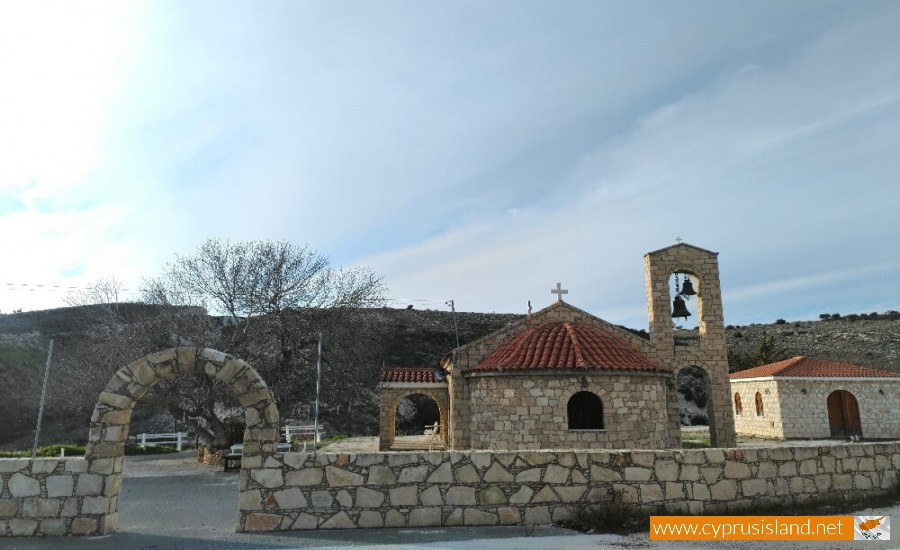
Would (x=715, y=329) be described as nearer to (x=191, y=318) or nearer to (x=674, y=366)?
(x=674, y=366)

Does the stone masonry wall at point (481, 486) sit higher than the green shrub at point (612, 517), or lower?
higher

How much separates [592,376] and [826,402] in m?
15.7

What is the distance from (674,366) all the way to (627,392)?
333cm

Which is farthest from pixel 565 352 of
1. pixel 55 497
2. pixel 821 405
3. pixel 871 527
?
pixel 821 405

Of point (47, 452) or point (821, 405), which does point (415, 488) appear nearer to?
point (47, 452)

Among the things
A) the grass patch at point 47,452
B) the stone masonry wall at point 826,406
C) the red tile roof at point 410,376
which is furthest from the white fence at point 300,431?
the stone masonry wall at point 826,406

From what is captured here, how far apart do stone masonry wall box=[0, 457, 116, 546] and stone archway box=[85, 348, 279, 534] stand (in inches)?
1.3

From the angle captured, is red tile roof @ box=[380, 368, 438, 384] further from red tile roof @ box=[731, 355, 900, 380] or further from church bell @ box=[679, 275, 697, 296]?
red tile roof @ box=[731, 355, 900, 380]

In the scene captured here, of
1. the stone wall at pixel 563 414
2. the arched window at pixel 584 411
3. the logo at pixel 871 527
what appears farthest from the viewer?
the arched window at pixel 584 411

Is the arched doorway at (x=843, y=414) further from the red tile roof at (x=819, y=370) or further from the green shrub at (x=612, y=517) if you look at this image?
the green shrub at (x=612, y=517)

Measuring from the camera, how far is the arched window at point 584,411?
14688 mm

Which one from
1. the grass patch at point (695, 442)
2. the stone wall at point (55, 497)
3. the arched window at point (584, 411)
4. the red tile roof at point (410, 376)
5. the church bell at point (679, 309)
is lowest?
the grass patch at point (695, 442)

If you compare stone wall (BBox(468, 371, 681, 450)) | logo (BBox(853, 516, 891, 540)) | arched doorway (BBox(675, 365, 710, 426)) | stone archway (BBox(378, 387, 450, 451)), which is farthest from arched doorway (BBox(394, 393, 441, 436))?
logo (BBox(853, 516, 891, 540))

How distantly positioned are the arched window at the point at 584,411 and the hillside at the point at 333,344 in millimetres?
10335
